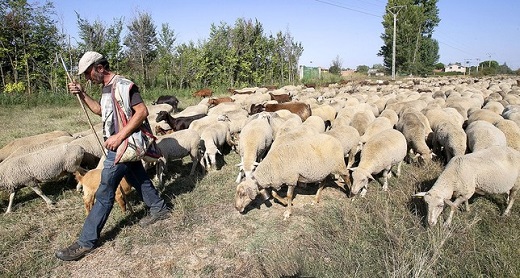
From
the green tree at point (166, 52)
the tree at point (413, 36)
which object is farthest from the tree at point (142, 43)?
the tree at point (413, 36)

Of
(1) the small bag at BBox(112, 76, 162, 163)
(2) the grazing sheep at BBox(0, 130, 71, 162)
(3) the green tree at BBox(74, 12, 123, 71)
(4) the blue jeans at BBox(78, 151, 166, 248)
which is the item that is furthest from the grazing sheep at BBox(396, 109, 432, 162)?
(3) the green tree at BBox(74, 12, 123, 71)

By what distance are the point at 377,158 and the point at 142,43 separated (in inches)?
867

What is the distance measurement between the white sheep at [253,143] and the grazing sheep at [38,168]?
3300mm

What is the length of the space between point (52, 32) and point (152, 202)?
19.0 meters

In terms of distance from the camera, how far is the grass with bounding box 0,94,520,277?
355cm

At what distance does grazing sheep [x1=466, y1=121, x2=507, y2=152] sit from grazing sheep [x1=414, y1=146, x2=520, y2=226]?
1194 millimetres

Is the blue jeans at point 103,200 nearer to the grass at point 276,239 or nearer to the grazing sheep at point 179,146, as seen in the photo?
the grass at point 276,239

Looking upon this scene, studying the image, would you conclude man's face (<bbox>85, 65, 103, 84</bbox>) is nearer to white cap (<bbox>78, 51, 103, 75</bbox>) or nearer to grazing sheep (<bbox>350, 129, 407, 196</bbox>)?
white cap (<bbox>78, 51, 103, 75</bbox>)

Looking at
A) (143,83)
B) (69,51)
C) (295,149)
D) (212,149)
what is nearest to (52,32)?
(69,51)

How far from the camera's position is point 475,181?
470cm

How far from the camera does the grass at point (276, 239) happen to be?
11.7ft

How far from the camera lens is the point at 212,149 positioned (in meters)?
7.54

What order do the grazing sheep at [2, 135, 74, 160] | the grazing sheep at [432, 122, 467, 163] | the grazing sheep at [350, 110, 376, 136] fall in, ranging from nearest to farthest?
the grazing sheep at [432, 122, 467, 163], the grazing sheep at [2, 135, 74, 160], the grazing sheep at [350, 110, 376, 136]

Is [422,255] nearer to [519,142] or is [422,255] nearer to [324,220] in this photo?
[324,220]
